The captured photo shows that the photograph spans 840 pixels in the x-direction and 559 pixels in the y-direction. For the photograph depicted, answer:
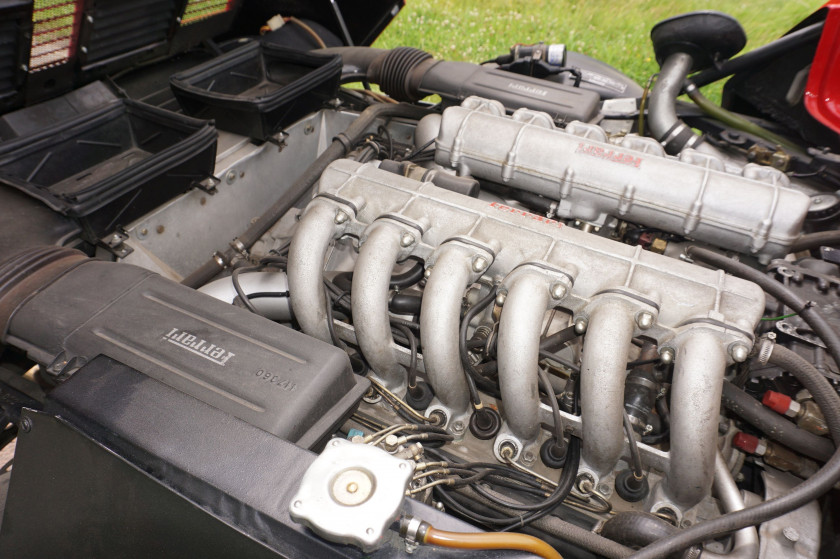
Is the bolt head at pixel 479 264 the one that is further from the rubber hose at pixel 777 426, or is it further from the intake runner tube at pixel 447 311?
the rubber hose at pixel 777 426

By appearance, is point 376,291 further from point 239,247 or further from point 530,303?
point 239,247

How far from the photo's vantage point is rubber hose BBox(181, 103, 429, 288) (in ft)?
5.33

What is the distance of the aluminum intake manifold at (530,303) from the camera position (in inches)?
43.5

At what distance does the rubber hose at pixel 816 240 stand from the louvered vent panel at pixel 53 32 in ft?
7.49

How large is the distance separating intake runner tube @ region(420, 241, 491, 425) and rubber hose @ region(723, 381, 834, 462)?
623 mm

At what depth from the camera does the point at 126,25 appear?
193 centimetres

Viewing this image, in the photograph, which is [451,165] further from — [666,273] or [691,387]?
[691,387]

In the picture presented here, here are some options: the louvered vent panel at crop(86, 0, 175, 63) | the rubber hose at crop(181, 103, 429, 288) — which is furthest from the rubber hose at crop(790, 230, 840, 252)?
the louvered vent panel at crop(86, 0, 175, 63)

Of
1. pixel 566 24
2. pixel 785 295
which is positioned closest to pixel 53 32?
pixel 785 295

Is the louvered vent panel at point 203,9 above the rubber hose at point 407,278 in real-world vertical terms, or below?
above

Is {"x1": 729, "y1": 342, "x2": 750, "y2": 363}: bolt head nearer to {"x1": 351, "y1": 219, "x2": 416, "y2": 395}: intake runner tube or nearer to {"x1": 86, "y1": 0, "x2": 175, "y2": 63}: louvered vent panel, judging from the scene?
{"x1": 351, "y1": 219, "x2": 416, "y2": 395}: intake runner tube

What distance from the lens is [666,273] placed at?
1.22m

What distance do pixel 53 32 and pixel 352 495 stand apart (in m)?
1.76

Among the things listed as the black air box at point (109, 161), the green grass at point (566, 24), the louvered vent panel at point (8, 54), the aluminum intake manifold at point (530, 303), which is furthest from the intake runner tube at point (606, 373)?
the green grass at point (566, 24)
